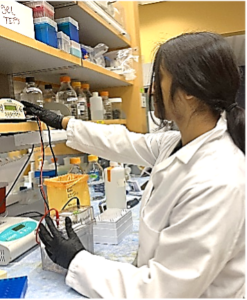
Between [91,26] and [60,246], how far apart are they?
4.54 ft

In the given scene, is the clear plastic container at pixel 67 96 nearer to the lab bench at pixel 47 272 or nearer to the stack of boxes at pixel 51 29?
the stack of boxes at pixel 51 29

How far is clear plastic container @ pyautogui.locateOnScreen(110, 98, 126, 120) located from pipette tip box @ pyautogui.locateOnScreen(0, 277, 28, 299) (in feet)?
5.17

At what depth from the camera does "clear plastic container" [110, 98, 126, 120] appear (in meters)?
2.28

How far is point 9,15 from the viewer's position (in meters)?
1.06

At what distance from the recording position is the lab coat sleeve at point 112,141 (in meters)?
1.26

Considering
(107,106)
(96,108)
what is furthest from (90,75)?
(107,106)

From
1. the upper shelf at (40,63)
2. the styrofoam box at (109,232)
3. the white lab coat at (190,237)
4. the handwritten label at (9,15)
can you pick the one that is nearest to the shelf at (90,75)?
the upper shelf at (40,63)

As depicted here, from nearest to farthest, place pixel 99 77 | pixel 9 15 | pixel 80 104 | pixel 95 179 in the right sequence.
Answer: pixel 9 15 < pixel 80 104 < pixel 99 77 < pixel 95 179

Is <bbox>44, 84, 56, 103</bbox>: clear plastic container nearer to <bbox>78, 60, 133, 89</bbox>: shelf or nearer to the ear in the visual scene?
<bbox>78, 60, 133, 89</bbox>: shelf

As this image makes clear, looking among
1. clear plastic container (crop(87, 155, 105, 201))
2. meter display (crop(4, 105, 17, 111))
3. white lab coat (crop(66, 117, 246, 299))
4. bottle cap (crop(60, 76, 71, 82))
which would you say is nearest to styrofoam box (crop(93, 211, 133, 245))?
white lab coat (crop(66, 117, 246, 299))

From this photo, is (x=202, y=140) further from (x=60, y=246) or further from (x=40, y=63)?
(x=40, y=63)

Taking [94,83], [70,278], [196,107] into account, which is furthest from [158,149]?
[94,83]

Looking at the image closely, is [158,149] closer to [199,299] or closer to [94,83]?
[199,299]

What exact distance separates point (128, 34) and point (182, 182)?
1.65m
